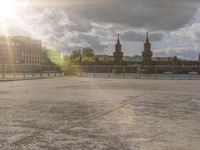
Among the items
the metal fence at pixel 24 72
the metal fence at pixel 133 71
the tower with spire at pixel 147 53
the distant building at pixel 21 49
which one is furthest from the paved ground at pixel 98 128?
the distant building at pixel 21 49

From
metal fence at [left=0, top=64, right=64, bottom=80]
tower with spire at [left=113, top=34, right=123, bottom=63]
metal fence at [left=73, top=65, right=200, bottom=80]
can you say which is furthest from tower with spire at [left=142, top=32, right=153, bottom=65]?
metal fence at [left=0, top=64, right=64, bottom=80]

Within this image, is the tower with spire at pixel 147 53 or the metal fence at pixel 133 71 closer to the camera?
the metal fence at pixel 133 71

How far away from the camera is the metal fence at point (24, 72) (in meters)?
37.6

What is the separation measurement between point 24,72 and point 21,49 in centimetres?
12736

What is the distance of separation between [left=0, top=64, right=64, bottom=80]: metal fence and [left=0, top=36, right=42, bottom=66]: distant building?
360ft

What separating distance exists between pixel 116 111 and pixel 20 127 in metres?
3.81

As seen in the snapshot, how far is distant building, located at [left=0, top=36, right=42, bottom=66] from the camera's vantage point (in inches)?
6237

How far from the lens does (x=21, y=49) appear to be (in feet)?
541

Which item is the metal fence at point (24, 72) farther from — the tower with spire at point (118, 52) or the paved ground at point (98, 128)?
the tower with spire at point (118, 52)

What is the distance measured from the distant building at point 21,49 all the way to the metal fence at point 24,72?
109595 mm

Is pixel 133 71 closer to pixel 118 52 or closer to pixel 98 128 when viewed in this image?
pixel 98 128

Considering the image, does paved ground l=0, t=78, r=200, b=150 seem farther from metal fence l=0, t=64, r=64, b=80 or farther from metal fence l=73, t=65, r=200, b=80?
metal fence l=73, t=65, r=200, b=80

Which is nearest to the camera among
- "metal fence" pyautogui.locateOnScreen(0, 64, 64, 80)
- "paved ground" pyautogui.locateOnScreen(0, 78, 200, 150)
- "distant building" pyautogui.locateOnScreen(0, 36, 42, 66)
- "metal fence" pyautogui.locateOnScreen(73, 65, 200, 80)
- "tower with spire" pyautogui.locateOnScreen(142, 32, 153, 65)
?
"paved ground" pyautogui.locateOnScreen(0, 78, 200, 150)

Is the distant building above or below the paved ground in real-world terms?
above
